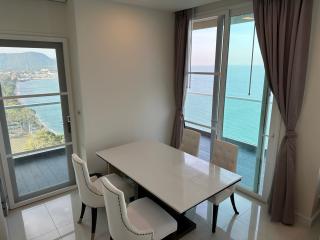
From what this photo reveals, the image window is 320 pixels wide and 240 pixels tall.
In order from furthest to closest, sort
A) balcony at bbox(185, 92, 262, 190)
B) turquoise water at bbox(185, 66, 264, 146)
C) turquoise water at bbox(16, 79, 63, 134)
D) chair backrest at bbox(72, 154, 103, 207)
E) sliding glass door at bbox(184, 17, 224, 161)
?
sliding glass door at bbox(184, 17, 224, 161)
balcony at bbox(185, 92, 262, 190)
turquoise water at bbox(185, 66, 264, 146)
turquoise water at bbox(16, 79, 63, 134)
chair backrest at bbox(72, 154, 103, 207)

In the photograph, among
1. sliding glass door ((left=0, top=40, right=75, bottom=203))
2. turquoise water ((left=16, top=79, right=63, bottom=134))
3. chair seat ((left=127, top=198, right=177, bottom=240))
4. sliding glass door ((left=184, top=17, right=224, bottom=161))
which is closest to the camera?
chair seat ((left=127, top=198, right=177, bottom=240))

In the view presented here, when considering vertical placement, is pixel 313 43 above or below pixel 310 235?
above

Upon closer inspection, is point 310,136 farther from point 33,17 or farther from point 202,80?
point 33,17

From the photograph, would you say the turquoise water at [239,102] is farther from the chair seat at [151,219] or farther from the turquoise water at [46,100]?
the turquoise water at [46,100]

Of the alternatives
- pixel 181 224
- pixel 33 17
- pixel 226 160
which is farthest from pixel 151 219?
pixel 33 17

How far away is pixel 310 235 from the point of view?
2.45 meters

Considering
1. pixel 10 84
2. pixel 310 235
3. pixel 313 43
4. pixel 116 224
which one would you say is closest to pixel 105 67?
pixel 10 84

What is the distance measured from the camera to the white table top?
196 centimetres

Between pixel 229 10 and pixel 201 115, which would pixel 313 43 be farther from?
pixel 201 115

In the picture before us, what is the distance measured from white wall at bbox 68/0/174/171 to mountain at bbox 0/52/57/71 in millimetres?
482

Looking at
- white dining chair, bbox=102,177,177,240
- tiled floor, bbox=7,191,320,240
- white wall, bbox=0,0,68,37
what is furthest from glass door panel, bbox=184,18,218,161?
white wall, bbox=0,0,68,37

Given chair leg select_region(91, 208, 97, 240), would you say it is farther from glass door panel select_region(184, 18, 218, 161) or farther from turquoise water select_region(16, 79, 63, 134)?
glass door panel select_region(184, 18, 218, 161)

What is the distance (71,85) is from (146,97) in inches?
46.3

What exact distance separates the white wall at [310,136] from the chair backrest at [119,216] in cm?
197
